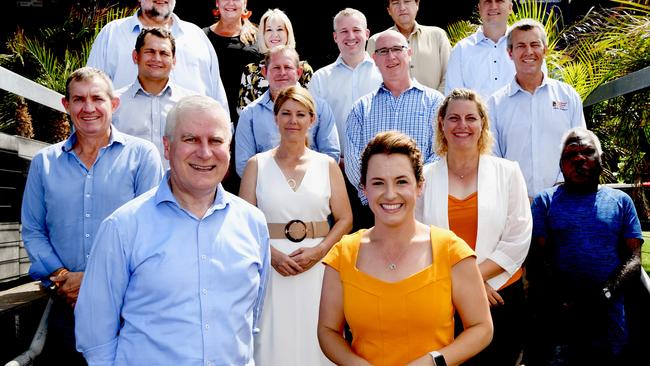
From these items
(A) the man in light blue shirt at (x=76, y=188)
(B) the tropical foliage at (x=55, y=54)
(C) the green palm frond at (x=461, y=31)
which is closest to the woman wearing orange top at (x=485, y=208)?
(A) the man in light blue shirt at (x=76, y=188)

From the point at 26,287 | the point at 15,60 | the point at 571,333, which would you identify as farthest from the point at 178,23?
the point at 15,60

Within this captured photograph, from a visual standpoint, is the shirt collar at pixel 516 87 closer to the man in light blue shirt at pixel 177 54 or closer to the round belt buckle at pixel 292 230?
the round belt buckle at pixel 292 230

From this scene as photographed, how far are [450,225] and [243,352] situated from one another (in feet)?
4.97

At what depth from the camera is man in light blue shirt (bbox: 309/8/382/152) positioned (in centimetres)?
543

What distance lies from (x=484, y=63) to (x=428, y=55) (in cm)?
54

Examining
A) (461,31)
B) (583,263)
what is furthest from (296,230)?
(461,31)

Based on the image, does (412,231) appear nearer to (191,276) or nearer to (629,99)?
(191,276)

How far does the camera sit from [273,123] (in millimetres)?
4871

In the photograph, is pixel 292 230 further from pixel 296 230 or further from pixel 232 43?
pixel 232 43

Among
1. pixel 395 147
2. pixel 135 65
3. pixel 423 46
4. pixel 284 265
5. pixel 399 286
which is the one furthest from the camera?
pixel 423 46

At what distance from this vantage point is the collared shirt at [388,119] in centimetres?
462

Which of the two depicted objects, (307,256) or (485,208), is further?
(307,256)

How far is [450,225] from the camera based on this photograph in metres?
3.74

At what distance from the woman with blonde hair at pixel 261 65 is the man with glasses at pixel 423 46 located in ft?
2.32
